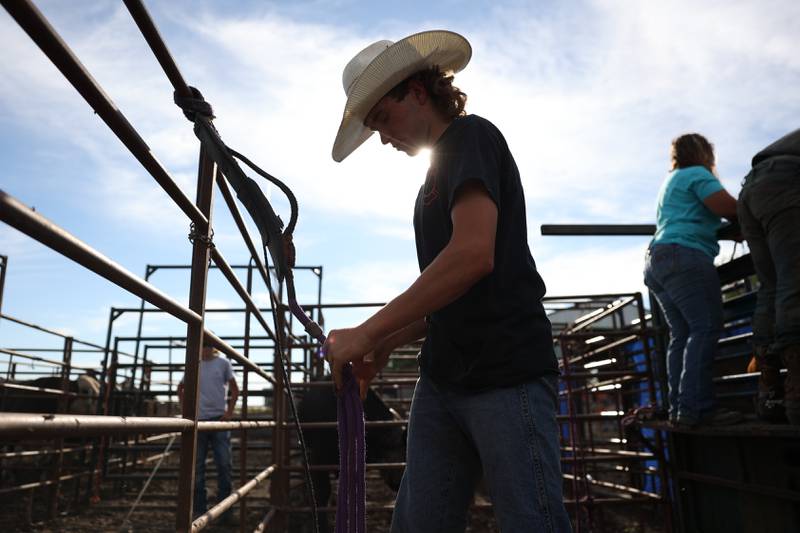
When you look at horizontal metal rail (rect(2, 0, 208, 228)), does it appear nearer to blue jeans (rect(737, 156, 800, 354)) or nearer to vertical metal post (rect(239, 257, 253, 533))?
vertical metal post (rect(239, 257, 253, 533))

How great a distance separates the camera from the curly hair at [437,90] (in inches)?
65.9

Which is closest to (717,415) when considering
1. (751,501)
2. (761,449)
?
(761,449)

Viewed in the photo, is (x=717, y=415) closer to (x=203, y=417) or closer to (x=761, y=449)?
(x=761, y=449)

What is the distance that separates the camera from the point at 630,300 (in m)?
5.20

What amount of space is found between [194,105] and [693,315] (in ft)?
9.00

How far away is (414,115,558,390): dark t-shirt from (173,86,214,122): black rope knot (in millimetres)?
605

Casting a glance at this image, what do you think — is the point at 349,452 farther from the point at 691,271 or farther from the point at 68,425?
the point at 691,271

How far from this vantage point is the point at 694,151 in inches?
134

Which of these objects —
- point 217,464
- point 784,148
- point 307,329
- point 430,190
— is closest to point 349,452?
point 307,329

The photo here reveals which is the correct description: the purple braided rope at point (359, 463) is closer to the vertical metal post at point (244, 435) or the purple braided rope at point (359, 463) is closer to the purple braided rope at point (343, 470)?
the purple braided rope at point (343, 470)

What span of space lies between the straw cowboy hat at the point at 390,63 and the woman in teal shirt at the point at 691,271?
204 cm

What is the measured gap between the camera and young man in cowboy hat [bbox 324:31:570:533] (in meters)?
1.30

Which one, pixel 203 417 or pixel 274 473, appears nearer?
pixel 274 473

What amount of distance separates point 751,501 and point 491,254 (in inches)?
110
